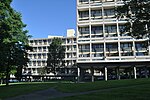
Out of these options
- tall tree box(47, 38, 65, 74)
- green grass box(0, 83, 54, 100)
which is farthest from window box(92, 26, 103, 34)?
green grass box(0, 83, 54, 100)

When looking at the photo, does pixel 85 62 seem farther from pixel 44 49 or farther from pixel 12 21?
pixel 44 49

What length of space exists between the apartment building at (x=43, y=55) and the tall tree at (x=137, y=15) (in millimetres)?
86909

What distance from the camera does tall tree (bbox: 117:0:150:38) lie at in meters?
14.7

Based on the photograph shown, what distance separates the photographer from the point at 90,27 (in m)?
62.3

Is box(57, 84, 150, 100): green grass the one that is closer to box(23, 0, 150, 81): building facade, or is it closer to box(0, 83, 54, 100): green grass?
box(0, 83, 54, 100): green grass

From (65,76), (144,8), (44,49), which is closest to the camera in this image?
(144,8)

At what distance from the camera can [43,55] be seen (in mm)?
112562

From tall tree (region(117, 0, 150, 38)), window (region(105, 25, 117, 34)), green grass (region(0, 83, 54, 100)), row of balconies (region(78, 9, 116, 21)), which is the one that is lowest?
green grass (region(0, 83, 54, 100))

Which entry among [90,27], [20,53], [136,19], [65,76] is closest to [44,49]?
[65,76]

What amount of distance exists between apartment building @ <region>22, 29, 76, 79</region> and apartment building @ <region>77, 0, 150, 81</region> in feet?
132

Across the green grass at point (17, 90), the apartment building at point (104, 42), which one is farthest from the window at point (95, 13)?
the green grass at point (17, 90)

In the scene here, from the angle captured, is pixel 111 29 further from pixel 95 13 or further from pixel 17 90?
pixel 17 90

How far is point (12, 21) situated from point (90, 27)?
2560 centimetres

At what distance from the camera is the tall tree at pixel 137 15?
14.7 m
